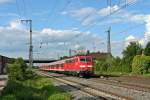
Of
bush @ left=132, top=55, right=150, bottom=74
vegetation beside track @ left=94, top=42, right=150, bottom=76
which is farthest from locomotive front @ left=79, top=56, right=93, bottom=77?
bush @ left=132, top=55, right=150, bottom=74

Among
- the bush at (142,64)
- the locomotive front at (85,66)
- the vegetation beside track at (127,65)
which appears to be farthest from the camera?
the vegetation beside track at (127,65)

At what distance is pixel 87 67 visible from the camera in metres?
51.2

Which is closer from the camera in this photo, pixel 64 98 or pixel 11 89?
pixel 64 98

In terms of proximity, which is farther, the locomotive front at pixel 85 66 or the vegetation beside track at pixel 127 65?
the vegetation beside track at pixel 127 65

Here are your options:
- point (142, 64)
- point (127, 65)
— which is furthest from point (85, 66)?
point (127, 65)

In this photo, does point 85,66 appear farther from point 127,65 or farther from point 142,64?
point 127,65

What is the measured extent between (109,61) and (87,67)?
92.7ft

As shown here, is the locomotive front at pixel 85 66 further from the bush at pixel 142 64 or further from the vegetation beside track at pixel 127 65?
the bush at pixel 142 64

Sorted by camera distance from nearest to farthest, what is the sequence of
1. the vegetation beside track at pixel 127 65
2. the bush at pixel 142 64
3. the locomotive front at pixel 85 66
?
the locomotive front at pixel 85 66 → the bush at pixel 142 64 → the vegetation beside track at pixel 127 65

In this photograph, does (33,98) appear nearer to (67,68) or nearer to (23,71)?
(23,71)

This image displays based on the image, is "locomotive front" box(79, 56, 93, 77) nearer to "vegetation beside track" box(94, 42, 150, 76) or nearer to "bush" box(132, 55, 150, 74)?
"vegetation beside track" box(94, 42, 150, 76)

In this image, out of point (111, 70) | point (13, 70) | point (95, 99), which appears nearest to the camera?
point (95, 99)

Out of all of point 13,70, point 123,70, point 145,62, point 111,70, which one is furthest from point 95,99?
point 111,70

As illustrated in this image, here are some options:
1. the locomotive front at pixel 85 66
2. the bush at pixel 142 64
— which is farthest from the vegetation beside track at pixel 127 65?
the locomotive front at pixel 85 66
